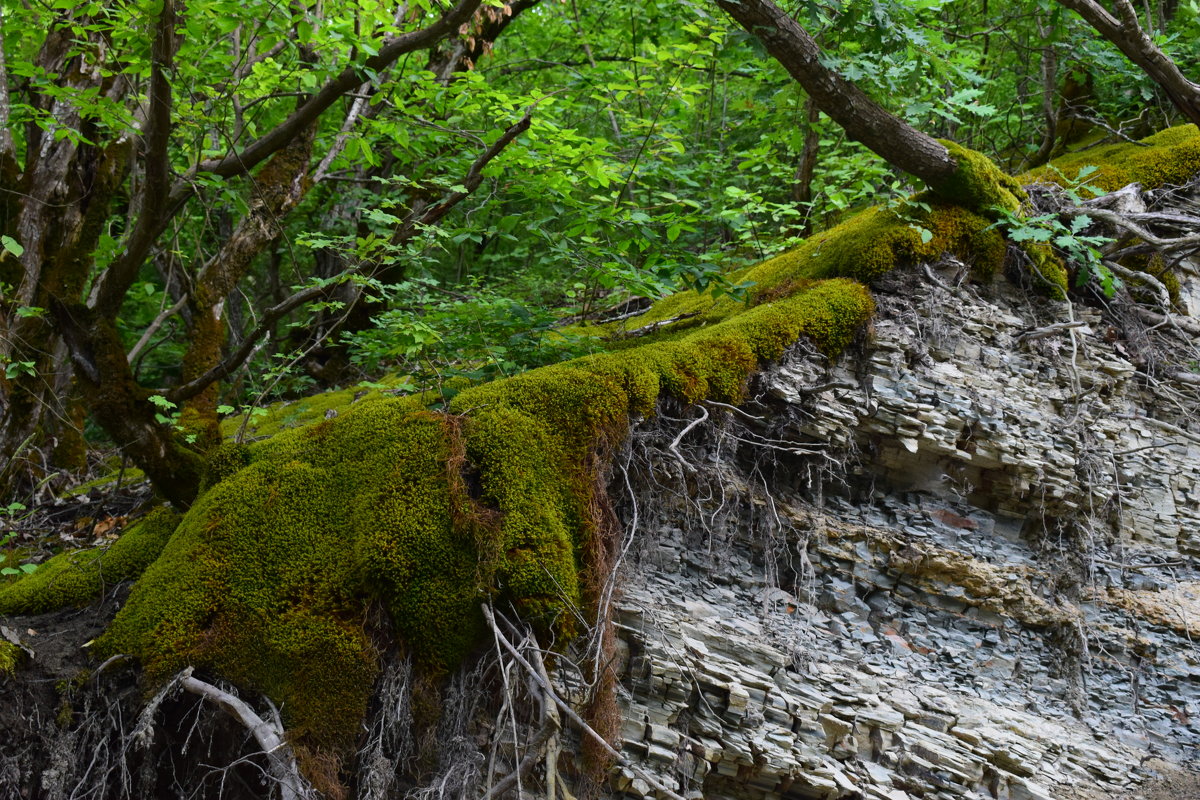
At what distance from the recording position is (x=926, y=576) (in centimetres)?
445

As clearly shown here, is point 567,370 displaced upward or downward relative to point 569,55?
downward

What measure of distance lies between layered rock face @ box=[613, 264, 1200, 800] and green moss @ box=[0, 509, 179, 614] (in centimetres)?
235

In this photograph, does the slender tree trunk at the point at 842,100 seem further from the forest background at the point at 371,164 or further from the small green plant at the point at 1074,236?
the small green plant at the point at 1074,236

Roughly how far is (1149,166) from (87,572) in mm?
7867

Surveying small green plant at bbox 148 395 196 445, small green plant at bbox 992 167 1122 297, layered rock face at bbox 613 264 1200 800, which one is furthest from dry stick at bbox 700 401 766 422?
small green plant at bbox 148 395 196 445

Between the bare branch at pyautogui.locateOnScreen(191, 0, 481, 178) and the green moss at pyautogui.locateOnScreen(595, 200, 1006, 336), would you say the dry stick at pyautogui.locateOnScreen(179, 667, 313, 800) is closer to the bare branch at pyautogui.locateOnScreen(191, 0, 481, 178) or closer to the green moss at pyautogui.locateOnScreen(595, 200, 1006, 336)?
the bare branch at pyautogui.locateOnScreen(191, 0, 481, 178)

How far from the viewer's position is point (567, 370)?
3.84 metres

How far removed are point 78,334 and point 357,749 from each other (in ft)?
7.31

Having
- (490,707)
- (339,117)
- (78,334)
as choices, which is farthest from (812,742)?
(339,117)

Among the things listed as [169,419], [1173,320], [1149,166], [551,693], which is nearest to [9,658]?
[169,419]

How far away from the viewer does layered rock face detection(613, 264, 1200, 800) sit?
372 cm

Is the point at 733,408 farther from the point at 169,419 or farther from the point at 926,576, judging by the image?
the point at 169,419

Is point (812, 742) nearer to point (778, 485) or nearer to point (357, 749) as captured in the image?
point (778, 485)

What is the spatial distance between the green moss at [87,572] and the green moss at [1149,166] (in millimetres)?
6595
